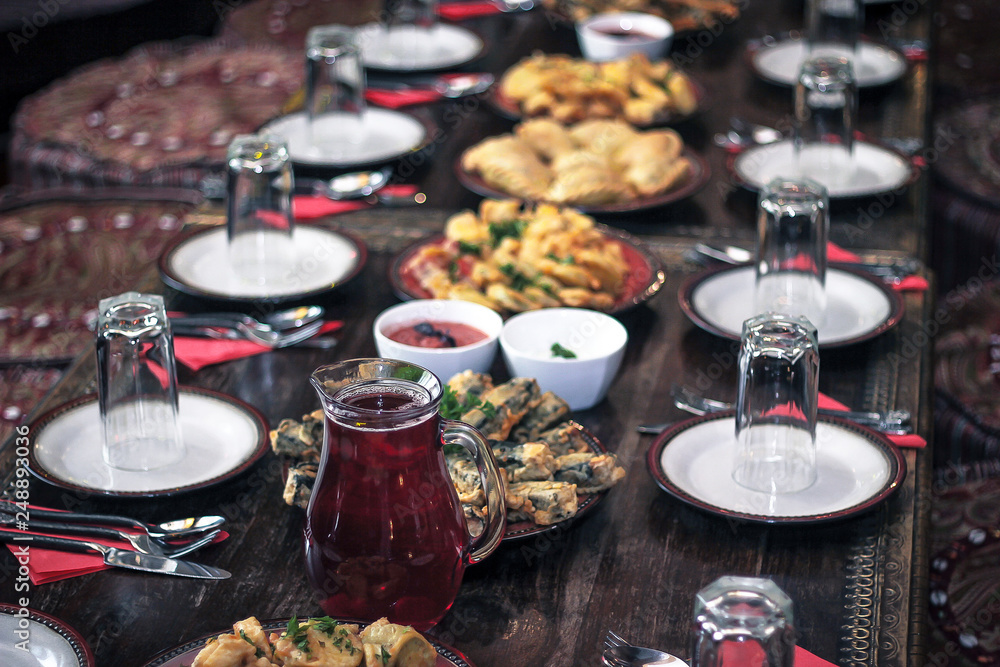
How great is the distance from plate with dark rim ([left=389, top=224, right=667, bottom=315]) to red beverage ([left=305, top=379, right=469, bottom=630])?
65 centimetres

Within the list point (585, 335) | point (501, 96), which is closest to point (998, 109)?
point (501, 96)

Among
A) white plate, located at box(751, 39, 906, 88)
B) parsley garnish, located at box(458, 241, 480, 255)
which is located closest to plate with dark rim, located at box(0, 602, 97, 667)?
parsley garnish, located at box(458, 241, 480, 255)

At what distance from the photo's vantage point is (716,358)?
1.52 metres

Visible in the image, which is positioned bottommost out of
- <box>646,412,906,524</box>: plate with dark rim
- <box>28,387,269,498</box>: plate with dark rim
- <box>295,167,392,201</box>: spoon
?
<box>295,167,392,201</box>: spoon

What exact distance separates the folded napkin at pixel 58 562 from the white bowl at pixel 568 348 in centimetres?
49

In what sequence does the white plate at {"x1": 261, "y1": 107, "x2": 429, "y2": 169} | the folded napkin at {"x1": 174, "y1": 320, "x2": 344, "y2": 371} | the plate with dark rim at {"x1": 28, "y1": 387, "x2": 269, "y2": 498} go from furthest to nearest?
the white plate at {"x1": 261, "y1": 107, "x2": 429, "y2": 169}
the folded napkin at {"x1": 174, "y1": 320, "x2": 344, "y2": 371}
the plate with dark rim at {"x1": 28, "y1": 387, "x2": 269, "y2": 498}

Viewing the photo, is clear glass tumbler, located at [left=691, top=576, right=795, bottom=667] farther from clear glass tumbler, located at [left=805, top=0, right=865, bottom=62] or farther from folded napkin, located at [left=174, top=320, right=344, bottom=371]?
clear glass tumbler, located at [left=805, top=0, right=865, bottom=62]

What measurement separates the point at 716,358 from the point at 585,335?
18cm

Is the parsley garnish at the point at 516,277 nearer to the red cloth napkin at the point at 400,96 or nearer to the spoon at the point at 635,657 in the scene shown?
the spoon at the point at 635,657

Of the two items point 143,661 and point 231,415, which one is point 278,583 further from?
point 231,415

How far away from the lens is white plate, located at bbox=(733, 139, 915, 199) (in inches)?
79.4

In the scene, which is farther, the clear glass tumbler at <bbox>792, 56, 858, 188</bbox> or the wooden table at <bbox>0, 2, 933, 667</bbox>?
the clear glass tumbler at <bbox>792, 56, 858, 188</bbox>

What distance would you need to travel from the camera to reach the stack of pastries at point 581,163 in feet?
6.33

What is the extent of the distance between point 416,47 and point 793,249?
1.42m
